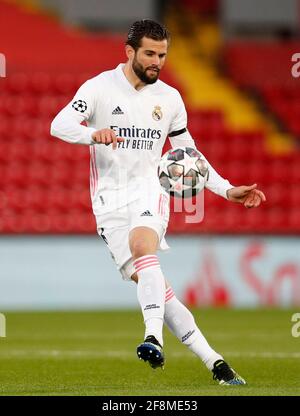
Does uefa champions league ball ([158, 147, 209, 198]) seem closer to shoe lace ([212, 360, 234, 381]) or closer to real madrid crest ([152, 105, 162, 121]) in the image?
real madrid crest ([152, 105, 162, 121])

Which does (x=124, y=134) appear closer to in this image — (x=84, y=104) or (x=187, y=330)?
(x=84, y=104)

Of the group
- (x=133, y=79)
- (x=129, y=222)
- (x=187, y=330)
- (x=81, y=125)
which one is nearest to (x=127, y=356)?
(x=187, y=330)

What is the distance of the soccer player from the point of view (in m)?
6.84

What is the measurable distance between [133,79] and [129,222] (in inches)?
34.7

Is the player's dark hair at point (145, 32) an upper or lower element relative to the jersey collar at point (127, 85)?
upper

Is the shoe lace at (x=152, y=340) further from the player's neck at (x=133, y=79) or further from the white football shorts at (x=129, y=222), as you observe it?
the player's neck at (x=133, y=79)

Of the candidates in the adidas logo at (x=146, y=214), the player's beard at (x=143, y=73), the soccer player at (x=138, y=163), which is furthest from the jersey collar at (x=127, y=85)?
the adidas logo at (x=146, y=214)

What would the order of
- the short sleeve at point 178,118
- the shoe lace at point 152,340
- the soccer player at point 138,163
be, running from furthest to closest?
the short sleeve at point 178,118 → the soccer player at point 138,163 → the shoe lace at point 152,340

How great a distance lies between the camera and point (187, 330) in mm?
6969

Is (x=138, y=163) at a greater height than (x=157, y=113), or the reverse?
(x=157, y=113)

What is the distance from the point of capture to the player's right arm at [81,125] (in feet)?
21.2

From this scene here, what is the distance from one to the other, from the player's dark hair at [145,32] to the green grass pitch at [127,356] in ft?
6.52
